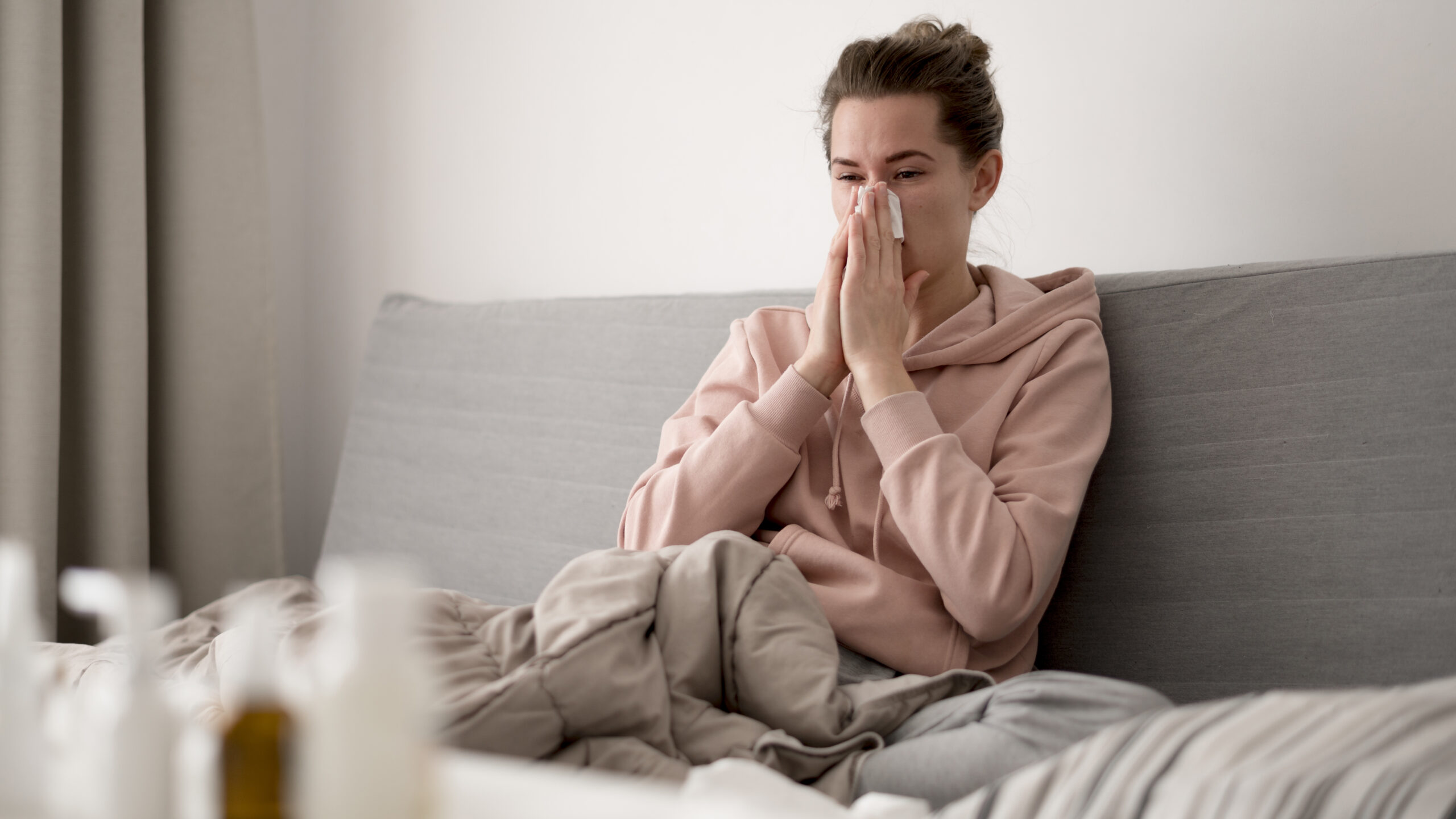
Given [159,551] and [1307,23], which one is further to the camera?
[159,551]

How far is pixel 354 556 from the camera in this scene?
6.75 ft

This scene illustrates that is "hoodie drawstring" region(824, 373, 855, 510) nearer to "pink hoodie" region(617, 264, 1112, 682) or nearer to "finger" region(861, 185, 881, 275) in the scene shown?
"pink hoodie" region(617, 264, 1112, 682)

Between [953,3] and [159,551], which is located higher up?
[953,3]

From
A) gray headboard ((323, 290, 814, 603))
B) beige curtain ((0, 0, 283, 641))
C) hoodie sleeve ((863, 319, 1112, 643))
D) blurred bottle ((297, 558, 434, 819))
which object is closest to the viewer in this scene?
blurred bottle ((297, 558, 434, 819))

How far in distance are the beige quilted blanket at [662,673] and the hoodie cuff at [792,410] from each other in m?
0.28

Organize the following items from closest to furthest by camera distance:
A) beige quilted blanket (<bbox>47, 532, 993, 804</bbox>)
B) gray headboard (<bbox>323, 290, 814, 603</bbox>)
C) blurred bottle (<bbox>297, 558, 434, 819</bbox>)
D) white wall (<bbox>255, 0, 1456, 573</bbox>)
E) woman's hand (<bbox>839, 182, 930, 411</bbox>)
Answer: blurred bottle (<bbox>297, 558, 434, 819</bbox>) < beige quilted blanket (<bbox>47, 532, 993, 804</bbox>) < woman's hand (<bbox>839, 182, 930, 411</bbox>) < white wall (<bbox>255, 0, 1456, 573</bbox>) < gray headboard (<bbox>323, 290, 814, 603</bbox>)

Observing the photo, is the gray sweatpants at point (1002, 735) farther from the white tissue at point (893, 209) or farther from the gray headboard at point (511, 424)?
the gray headboard at point (511, 424)

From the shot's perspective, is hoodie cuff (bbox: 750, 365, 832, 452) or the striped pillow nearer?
the striped pillow

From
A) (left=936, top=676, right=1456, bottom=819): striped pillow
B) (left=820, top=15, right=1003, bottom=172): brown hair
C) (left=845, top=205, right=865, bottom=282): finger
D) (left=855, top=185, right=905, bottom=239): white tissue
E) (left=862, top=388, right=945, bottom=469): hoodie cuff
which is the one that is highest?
(left=820, top=15, right=1003, bottom=172): brown hair

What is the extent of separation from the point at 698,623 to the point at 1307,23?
1.17 metres

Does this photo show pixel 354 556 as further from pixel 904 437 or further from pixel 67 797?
pixel 67 797

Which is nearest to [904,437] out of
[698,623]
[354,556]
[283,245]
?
[698,623]

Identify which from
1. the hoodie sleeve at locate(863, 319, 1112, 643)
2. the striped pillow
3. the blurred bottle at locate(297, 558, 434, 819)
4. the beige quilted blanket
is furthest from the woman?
the blurred bottle at locate(297, 558, 434, 819)

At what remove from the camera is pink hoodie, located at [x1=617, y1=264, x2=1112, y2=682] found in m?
1.20
